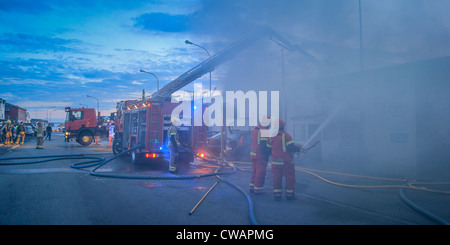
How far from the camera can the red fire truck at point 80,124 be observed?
20953 millimetres

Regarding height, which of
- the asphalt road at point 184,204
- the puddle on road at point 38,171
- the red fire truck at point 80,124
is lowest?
the asphalt road at point 184,204

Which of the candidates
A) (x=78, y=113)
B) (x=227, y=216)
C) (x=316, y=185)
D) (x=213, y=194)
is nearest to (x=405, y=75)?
(x=316, y=185)

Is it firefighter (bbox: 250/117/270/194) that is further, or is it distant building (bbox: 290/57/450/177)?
distant building (bbox: 290/57/450/177)

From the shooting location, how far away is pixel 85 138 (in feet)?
69.0

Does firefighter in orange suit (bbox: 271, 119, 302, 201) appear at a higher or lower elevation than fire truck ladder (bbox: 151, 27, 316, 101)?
lower

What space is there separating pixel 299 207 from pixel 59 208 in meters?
4.35

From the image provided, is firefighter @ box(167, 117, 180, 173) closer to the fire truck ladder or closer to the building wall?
the fire truck ladder

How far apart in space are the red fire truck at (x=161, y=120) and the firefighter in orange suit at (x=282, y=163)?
5101mm

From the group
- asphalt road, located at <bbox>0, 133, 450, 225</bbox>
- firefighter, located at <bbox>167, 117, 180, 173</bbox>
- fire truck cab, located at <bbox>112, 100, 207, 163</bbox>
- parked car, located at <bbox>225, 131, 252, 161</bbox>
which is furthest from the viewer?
parked car, located at <bbox>225, 131, 252, 161</bbox>

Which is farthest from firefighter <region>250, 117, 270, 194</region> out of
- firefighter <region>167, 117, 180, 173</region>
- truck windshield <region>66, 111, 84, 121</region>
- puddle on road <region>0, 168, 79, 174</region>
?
truck windshield <region>66, 111, 84, 121</region>

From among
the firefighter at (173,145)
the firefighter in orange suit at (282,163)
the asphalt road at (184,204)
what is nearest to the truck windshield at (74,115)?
the asphalt road at (184,204)

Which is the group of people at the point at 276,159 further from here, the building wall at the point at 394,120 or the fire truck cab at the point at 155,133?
the building wall at the point at 394,120

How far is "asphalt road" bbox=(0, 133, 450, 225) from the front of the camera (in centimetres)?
439
